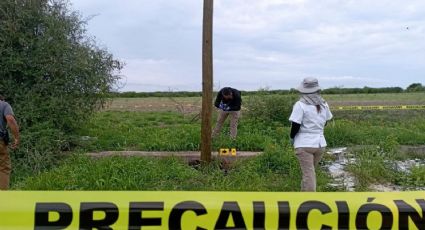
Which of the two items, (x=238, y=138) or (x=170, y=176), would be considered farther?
(x=238, y=138)

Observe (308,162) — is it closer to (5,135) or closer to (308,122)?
(308,122)

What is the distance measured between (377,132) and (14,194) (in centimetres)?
954

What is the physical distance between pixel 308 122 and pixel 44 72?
6.42 m

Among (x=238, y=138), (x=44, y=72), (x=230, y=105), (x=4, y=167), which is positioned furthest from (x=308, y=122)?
(x=44, y=72)

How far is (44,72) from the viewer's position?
10.0m

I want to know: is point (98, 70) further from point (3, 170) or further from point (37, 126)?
point (3, 170)

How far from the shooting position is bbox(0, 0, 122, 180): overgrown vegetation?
9406 mm

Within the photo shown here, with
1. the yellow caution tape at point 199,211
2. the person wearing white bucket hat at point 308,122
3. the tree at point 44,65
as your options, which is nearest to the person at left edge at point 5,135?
the tree at point 44,65

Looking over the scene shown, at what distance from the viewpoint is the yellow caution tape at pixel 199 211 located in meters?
3.59

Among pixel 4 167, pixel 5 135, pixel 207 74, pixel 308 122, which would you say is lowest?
pixel 4 167

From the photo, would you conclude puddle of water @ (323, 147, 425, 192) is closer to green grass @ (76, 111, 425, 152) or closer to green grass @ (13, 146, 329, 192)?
green grass @ (13, 146, 329, 192)

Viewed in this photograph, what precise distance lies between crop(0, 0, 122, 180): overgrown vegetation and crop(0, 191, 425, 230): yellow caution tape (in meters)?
5.37

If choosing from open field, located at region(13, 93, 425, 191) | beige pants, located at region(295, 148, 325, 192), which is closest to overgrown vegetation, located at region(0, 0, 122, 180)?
open field, located at region(13, 93, 425, 191)

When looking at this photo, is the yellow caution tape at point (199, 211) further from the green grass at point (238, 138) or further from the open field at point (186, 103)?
the open field at point (186, 103)
